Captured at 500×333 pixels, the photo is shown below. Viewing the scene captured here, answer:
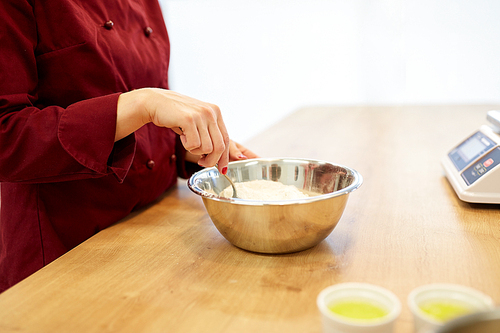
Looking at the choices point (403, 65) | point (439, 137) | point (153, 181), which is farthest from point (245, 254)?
point (403, 65)

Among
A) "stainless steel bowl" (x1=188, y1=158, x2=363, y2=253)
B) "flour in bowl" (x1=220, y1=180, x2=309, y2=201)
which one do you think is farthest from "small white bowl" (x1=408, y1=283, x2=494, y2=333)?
"flour in bowl" (x1=220, y1=180, x2=309, y2=201)

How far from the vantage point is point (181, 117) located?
792mm

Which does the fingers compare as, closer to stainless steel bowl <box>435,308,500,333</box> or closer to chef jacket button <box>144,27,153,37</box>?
chef jacket button <box>144,27,153,37</box>

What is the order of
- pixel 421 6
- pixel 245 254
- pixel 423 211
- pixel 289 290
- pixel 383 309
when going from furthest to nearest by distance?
pixel 421 6, pixel 423 211, pixel 245 254, pixel 289 290, pixel 383 309

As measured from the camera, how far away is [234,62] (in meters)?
5.30

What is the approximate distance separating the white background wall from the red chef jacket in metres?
3.47

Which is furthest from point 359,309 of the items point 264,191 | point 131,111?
point 131,111

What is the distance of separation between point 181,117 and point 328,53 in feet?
15.2

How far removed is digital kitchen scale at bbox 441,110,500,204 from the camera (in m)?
1.01

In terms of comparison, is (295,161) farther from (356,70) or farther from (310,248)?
(356,70)

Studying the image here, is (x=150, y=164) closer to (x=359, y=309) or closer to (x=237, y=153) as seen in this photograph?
(x=237, y=153)

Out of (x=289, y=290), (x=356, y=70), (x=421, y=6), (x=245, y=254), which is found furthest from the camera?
(x=356, y=70)

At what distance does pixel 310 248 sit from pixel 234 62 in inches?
185

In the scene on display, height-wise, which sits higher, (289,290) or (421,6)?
(421,6)
